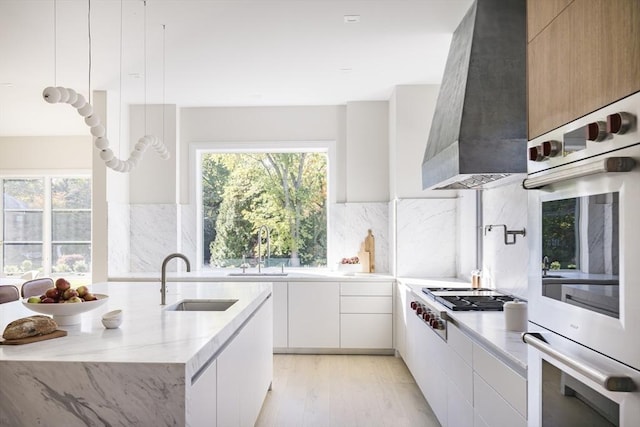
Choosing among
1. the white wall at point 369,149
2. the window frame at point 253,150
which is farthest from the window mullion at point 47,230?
the white wall at point 369,149

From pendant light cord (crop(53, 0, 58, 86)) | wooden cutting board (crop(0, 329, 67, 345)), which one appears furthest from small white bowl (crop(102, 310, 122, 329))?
pendant light cord (crop(53, 0, 58, 86))

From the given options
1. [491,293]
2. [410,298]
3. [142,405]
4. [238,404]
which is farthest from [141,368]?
[410,298]

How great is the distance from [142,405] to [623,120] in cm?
166

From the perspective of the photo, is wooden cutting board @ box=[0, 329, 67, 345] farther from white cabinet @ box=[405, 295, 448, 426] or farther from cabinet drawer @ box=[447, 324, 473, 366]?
white cabinet @ box=[405, 295, 448, 426]

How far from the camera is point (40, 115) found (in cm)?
643

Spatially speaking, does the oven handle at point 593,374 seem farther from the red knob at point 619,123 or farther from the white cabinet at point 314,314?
the white cabinet at point 314,314

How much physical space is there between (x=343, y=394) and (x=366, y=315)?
125cm

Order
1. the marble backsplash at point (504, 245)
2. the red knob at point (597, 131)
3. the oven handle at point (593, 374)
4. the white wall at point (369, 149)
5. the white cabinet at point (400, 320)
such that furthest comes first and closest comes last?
1. the white wall at point (369, 149)
2. the white cabinet at point (400, 320)
3. the marble backsplash at point (504, 245)
4. the red knob at point (597, 131)
5. the oven handle at point (593, 374)

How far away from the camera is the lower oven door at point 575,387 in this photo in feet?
3.83

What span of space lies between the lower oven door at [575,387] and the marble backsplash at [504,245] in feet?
5.41

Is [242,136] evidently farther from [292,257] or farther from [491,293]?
[491,293]

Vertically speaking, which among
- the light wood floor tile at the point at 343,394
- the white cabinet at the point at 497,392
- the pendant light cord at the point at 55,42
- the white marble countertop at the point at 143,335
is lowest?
the light wood floor tile at the point at 343,394

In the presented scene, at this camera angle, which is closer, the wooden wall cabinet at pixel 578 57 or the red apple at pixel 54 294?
the wooden wall cabinet at pixel 578 57

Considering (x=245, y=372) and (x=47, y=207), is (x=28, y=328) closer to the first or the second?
(x=245, y=372)
